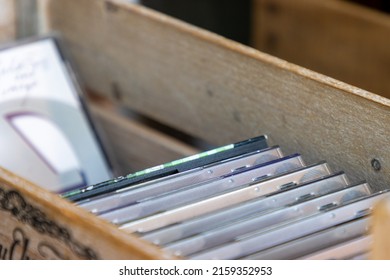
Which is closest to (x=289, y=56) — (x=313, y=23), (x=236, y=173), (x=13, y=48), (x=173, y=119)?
(x=313, y=23)

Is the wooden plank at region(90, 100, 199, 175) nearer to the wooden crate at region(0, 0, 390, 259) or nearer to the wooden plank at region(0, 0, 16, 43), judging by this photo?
the wooden crate at region(0, 0, 390, 259)

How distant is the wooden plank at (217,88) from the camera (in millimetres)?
1175

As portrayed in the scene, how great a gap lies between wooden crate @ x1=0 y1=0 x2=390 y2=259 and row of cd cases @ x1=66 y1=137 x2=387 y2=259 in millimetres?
71

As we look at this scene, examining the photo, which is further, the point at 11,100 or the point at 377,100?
the point at 11,100

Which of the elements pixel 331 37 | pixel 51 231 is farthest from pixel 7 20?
pixel 51 231

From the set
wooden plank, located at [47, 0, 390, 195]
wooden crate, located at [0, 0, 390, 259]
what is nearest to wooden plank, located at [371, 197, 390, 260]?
wooden crate, located at [0, 0, 390, 259]

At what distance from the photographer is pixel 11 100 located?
157 cm

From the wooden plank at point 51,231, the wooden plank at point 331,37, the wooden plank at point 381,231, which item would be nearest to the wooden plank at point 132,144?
the wooden plank at point 331,37

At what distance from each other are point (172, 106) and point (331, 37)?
0.54 m

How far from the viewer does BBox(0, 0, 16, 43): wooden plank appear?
1.74 meters

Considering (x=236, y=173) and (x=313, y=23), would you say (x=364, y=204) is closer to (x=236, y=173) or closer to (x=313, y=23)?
(x=236, y=173)

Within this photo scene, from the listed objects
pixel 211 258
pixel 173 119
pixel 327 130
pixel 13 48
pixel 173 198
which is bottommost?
pixel 211 258

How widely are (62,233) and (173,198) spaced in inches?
6.1

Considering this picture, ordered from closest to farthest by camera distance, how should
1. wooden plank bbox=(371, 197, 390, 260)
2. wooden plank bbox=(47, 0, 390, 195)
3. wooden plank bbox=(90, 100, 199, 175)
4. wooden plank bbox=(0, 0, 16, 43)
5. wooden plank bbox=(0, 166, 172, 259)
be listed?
wooden plank bbox=(371, 197, 390, 260) → wooden plank bbox=(0, 166, 172, 259) → wooden plank bbox=(47, 0, 390, 195) → wooden plank bbox=(90, 100, 199, 175) → wooden plank bbox=(0, 0, 16, 43)
